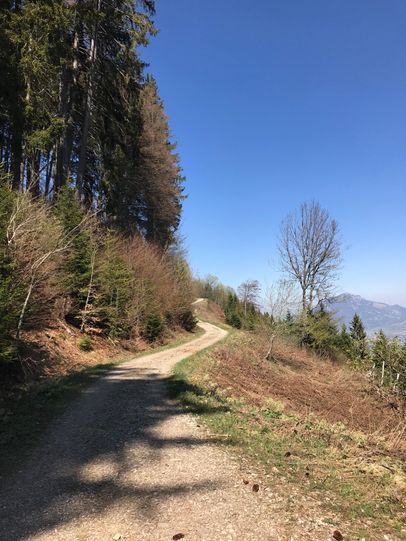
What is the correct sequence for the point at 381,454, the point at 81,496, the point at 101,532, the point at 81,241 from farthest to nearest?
the point at 81,241, the point at 381,454, the point at 81,496, the point at 101,532

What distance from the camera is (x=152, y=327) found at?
2603cm

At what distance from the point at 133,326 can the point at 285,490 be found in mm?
19899

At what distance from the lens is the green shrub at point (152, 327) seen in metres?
25.7

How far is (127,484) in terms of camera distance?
4.89 m

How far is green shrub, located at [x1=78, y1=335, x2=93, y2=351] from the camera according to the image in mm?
17953

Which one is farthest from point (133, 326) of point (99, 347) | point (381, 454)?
point (381, 454)

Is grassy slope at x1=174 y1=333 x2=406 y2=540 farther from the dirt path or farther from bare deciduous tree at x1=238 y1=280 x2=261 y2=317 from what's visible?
bare deciduous tree at x1=238 y1=280 x2=261 y2=317

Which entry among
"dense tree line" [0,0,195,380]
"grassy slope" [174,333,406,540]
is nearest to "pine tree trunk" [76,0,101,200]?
"dense tree line" [0,0,195,380]

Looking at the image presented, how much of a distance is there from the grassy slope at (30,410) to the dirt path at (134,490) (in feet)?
1.04

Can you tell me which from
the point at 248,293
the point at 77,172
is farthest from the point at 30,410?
the point at 248,293

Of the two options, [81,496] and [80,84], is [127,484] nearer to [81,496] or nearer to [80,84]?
[81,496]

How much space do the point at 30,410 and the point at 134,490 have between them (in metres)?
5.01

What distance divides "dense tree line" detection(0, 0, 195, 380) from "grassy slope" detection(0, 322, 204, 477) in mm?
1135

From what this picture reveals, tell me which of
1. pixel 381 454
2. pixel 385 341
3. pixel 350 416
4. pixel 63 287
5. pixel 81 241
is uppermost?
pixel 81 241
